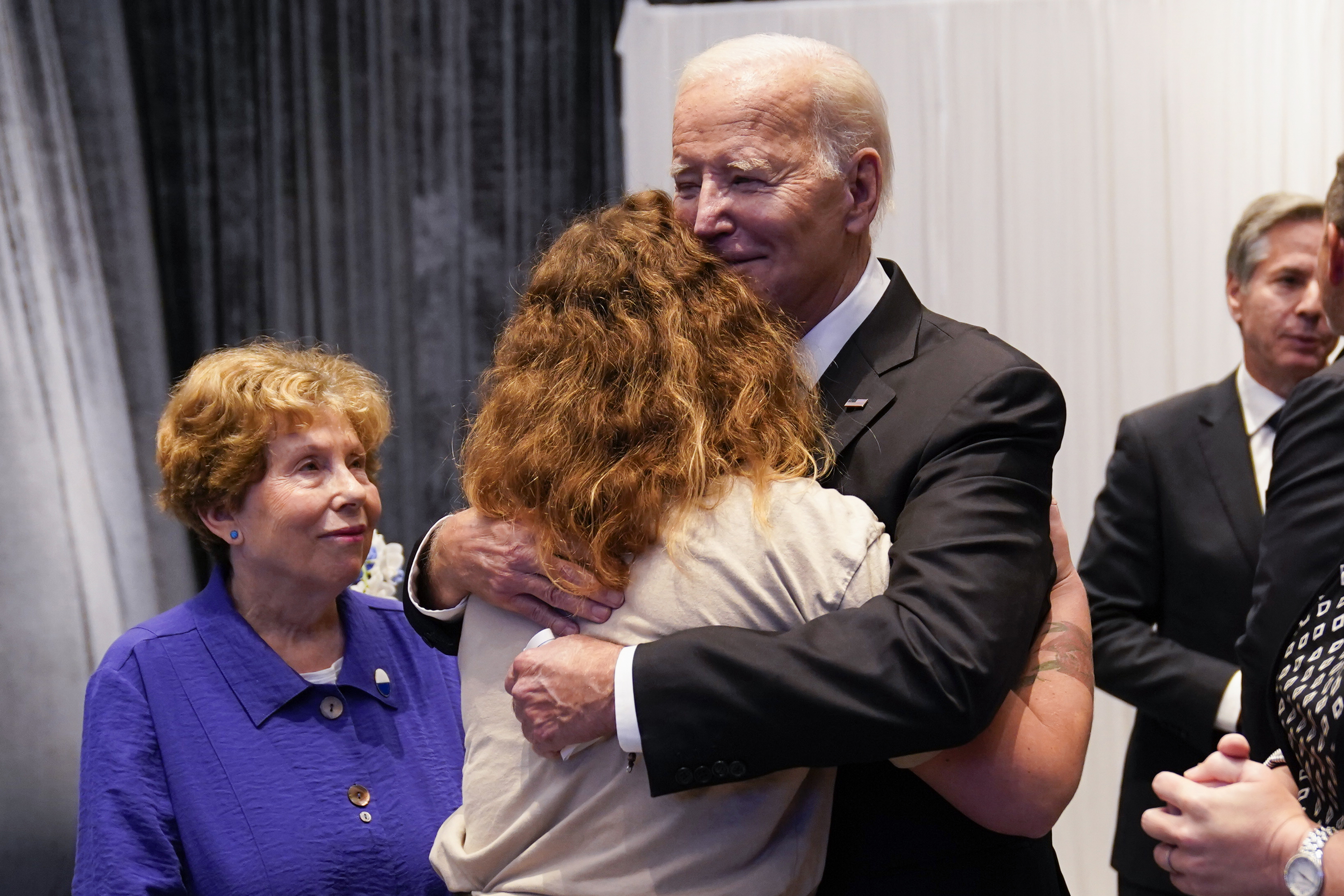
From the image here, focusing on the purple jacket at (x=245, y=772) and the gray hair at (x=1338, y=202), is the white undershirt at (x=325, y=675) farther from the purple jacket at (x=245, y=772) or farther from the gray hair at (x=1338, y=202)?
the gray hair at (x=1338, y=202)

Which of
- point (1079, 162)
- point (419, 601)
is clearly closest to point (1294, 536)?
point (419, 601)

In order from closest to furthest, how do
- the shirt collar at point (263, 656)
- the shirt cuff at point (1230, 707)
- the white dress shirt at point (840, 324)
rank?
1. the white dress shirt at point (840, 324)
2. the shirt collar at point (263, 656)
3. the shirt cuff at point (1230, 707)

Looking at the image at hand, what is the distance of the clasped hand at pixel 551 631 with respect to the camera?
1311 millimetres

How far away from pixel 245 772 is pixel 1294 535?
1642 mm

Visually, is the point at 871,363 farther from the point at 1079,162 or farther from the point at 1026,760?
the point at 1079,162

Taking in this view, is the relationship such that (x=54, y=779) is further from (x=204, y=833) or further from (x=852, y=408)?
(x=852, y=408)

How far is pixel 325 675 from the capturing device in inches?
92.2

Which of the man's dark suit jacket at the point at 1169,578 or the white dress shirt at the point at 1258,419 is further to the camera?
the white dress shirt at the point at 1258,419

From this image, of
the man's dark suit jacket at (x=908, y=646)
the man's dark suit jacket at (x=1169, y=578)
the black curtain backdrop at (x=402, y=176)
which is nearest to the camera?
the man's dark suit jacket at (x=908, y=646)

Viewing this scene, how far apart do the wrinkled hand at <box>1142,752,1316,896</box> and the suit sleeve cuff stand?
1.26 meters

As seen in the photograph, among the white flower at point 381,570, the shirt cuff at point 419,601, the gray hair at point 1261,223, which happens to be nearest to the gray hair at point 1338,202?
the shirt cuff at point 419,601

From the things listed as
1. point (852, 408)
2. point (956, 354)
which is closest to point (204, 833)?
point (852, 408)

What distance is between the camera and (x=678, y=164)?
1.76 meters

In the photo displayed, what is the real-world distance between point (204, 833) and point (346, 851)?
229mm
